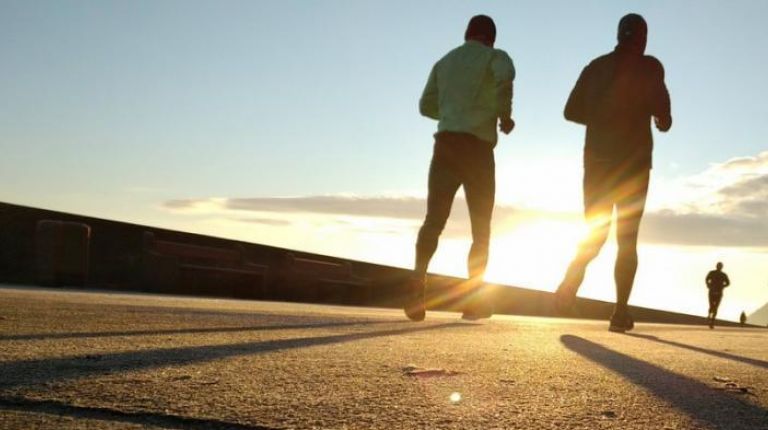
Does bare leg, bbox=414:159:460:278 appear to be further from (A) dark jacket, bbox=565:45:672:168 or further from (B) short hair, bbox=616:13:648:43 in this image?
(B) short hair, bbox=616:13:648:43

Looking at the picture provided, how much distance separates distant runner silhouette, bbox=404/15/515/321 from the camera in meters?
7.08

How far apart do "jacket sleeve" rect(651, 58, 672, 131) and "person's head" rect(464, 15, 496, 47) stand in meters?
1.28

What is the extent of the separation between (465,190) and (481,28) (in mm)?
1293

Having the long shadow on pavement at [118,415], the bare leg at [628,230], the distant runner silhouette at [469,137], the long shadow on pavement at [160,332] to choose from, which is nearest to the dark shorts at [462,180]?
Answer: the distant runner silhouette at [469,137]

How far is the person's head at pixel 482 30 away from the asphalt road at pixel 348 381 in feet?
9.91

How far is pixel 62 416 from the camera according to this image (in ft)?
6.89

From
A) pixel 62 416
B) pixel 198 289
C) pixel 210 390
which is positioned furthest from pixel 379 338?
pixel 198 289

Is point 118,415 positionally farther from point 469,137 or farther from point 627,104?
point 627,104

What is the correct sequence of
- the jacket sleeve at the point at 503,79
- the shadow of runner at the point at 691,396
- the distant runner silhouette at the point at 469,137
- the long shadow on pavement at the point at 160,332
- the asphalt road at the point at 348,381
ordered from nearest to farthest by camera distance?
the asphalt road at the point at 348,381 → the shadow of runner at the point at 691,396 → the long shadow on pavement at the point at 160,332 → the jacket sleeve at the point at 503,79 → the distant runner silhouette at the point at 469,137

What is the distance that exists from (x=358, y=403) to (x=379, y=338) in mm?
2246

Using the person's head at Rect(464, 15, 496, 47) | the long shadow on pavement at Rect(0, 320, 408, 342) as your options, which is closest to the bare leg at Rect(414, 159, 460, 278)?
the person's head at Rect(464, 15, 496, 47)

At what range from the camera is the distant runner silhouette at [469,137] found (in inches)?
279

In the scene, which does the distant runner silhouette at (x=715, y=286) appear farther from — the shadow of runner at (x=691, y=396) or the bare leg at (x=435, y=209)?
the shadow of runner at (x=691, y=396)

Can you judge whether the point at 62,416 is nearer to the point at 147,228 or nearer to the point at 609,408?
the point at 609,408
